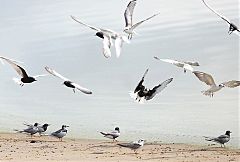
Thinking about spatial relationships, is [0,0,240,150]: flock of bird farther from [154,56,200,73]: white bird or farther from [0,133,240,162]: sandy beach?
[0,133,240,162]: sandy beach

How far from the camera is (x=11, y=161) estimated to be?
5.73m

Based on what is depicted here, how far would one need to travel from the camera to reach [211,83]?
2479 mm

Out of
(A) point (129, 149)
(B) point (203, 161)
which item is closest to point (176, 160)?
(B) point (203, 161)

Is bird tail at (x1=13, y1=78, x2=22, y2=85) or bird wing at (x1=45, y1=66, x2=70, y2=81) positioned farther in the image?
bird tail at (x1=13, y1=78, x2=22, y2=85)

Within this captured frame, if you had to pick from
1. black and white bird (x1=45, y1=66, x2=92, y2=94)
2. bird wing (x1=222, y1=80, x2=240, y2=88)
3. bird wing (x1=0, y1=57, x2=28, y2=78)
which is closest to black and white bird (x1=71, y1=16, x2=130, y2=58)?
black and white bird (x1=45, y1=66, x2=92, y2=94)

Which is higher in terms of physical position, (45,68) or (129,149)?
(129,149)

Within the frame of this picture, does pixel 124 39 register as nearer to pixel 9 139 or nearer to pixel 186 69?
pixel 186 69

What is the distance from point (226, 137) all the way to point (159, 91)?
16.7ft

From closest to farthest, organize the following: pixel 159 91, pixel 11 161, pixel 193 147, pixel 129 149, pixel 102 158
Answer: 1. pixel 159 91
2. pixel 11 161
3. pixel 102 158
4. pixel 129 149
5. pixel 193 147

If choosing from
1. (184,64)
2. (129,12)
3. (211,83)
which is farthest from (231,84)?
(129,12)

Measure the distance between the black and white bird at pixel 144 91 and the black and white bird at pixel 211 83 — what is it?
17cm

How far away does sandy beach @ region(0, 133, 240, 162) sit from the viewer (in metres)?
6.08

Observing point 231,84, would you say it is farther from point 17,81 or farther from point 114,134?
point 114,134

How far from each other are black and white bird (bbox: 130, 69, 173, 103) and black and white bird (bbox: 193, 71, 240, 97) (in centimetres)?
17
